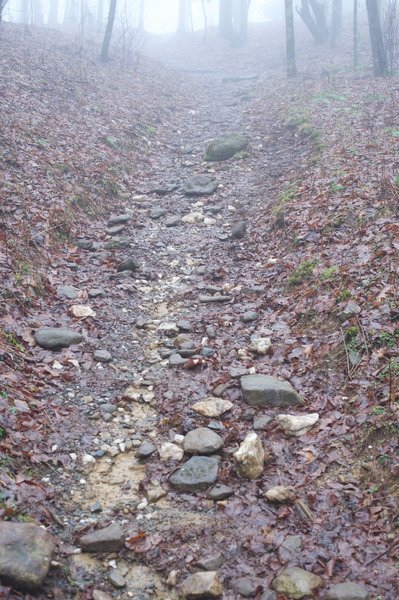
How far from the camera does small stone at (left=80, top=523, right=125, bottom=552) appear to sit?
3443 millimetres

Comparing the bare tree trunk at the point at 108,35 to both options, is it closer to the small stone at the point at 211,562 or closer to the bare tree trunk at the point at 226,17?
the bare tree trunk at the point at 226,17

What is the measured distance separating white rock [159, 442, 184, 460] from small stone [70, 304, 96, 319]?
2.48 m

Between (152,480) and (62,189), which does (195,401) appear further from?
(62,189)

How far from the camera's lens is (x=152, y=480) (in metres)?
4.13

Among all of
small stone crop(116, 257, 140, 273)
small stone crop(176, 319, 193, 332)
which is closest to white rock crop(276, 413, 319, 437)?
small stone crop(176, 319, 193, 332)

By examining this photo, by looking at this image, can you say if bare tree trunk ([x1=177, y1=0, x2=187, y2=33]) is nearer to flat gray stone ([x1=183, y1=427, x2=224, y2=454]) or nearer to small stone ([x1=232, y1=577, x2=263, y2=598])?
flat gray stone ([x1=183, y1=427, x2=224, y2=454])

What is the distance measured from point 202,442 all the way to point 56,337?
2.27m

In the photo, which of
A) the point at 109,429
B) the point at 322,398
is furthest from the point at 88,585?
the point at 322,398

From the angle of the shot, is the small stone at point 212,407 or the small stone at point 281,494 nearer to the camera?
the small stone at point 281,494

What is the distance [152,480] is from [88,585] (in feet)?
3.44

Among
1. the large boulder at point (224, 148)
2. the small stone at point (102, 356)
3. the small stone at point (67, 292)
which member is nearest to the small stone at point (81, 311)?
the small stone at point (67, 292)

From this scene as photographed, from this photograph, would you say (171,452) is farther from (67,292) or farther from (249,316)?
(67,292)

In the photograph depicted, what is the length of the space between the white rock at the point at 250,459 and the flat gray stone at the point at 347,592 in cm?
111

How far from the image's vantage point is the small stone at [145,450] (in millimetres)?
4387
